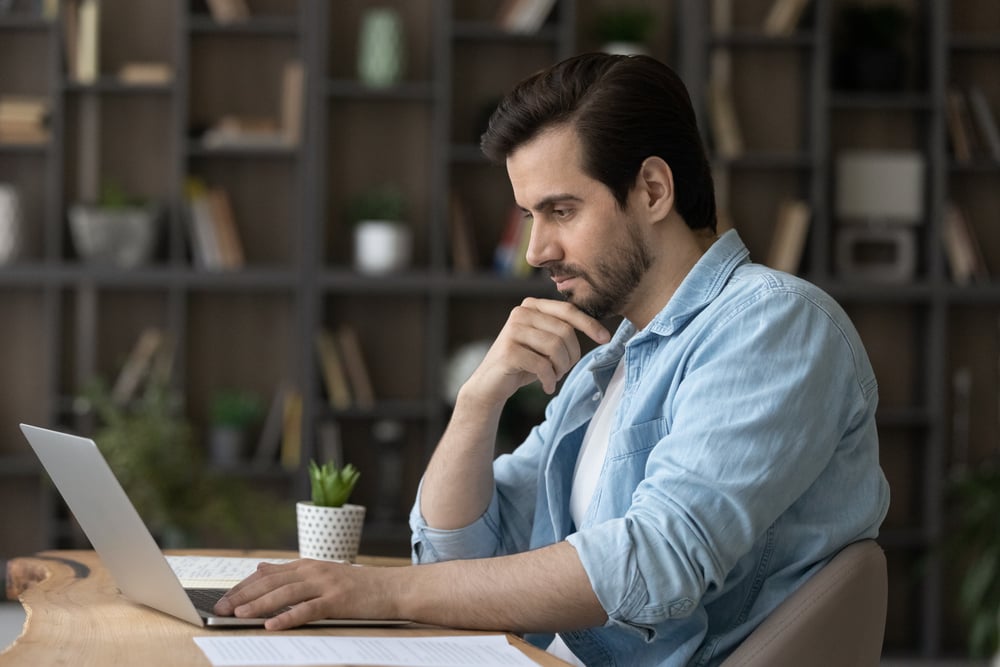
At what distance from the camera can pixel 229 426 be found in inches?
178

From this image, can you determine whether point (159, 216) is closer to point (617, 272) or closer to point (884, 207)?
point (884, 207)

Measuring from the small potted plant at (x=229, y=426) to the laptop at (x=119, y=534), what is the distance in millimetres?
3003

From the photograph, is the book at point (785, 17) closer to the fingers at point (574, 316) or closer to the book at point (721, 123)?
the book at point (721, 123)

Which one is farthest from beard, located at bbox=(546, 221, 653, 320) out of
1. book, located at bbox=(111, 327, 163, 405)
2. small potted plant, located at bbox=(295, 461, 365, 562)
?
book, located at bbox=(111, 327, 163, 405)

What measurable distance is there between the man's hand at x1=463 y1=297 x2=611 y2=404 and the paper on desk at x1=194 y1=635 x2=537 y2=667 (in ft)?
1.38

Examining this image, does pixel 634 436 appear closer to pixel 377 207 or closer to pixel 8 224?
pixel 377 207

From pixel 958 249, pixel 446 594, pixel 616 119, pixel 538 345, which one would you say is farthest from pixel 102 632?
pixel 958 249

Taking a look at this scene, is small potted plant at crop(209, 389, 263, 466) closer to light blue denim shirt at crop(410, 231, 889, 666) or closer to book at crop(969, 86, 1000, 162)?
book at crop(969, 86, 1000, 162)

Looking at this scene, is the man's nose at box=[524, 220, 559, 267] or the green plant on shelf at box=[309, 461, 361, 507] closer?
the man's nose at box=[524, 220, 559, 267]

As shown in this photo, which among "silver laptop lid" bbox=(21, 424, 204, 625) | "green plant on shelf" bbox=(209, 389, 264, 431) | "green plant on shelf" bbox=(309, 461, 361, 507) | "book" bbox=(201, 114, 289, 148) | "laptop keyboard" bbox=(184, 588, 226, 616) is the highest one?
"book" bbox=(201, 114, 289, 148)

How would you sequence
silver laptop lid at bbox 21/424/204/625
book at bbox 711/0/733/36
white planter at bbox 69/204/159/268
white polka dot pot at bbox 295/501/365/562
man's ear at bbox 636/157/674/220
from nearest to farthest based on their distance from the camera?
silver laptop lid at bbox 21/424/204/625 < man's ear at bbox 636/157/674/220 < white polka dot pot at bbox 295/501/365/562 < white planter at bbox 69/204/159/268 < book at bbox 711/0/733/36

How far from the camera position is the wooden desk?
4.06 feet

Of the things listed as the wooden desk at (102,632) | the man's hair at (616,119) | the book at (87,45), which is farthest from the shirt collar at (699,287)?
the book at (87,45)

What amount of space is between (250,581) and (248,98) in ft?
11.7
